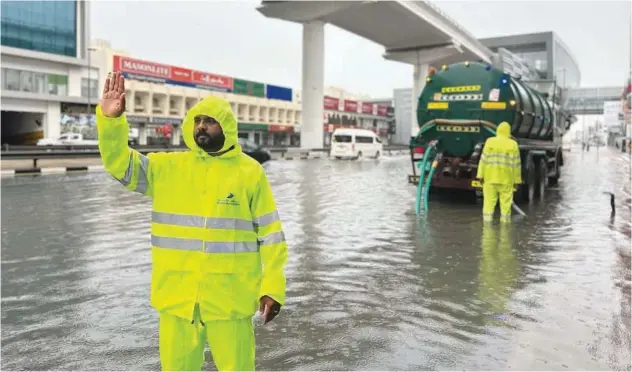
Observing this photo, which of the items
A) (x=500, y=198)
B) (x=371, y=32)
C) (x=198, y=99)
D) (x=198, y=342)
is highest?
(x=371, y=32)

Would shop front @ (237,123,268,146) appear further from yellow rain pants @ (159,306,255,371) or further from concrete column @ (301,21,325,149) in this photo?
yellow rain pants @ (159,306,255,371)

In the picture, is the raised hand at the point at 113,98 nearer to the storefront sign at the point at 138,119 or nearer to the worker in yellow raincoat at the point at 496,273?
the worker in yellow raincoat at the point at 496,273

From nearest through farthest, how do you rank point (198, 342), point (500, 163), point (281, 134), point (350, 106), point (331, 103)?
point (198, 342) < point (500, 163) < point (281, 134) < point (331, 103) < point (350, 106)

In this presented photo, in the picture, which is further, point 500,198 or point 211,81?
point 211,81

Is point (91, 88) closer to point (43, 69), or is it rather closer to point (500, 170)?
point (43, 69)

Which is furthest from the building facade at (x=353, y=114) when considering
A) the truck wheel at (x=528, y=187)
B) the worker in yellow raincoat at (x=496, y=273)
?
the worker in yellow raincoat at (x=496, y=273)

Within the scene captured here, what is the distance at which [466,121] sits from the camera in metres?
12.6

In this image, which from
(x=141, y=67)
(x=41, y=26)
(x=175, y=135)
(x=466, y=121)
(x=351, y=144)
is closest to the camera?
(x=466, y=121)

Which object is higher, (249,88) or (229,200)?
(249,88)

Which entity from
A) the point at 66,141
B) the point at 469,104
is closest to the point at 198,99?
the point at 66,141

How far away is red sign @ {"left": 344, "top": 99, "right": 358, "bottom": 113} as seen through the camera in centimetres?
8589

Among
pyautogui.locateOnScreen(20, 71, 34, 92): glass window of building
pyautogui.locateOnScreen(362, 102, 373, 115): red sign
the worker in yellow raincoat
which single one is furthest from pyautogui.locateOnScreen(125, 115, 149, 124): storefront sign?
the worker in yellow raincoat

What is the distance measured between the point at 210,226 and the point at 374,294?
330cm

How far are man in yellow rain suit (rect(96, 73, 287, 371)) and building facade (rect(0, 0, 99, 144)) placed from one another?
45.0 meters
